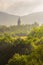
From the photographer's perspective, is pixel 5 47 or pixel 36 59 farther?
pixel 5 47

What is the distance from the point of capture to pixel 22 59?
137 feet

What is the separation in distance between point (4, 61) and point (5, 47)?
22.8ft

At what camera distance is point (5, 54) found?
52.8 m

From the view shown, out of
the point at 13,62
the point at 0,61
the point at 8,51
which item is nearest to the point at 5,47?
the point at 8,51

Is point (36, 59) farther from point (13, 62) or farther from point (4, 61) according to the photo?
point (4, 61)

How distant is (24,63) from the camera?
4047 centimetres

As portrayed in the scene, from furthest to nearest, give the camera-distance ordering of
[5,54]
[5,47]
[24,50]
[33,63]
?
[5,47]
[5,54]
[24,50]
[33,63]

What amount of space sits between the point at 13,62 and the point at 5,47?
50.1ft

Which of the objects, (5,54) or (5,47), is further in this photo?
(5,47)

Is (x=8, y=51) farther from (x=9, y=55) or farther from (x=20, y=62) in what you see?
(x=20, y=62)

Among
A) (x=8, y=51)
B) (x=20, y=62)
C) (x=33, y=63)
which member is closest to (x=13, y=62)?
(x=20, y=62)

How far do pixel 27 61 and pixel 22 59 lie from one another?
164 cm

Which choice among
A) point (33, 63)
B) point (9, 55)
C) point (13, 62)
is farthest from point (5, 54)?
point (33, 63)

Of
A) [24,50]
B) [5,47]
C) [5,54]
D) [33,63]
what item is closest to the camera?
[33,63]
